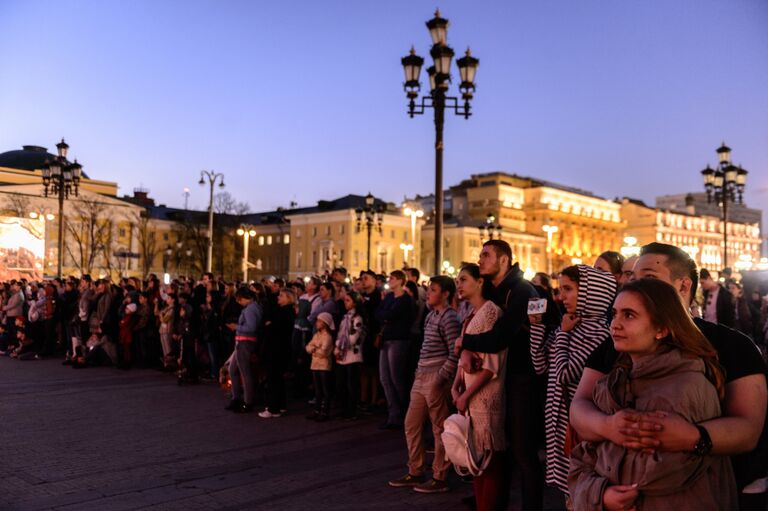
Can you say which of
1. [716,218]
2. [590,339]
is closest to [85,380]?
[590,339]

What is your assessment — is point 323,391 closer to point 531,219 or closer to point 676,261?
point 676,261

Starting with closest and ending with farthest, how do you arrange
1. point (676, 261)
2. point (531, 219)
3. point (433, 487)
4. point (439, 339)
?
point (676, 261)
point (433, 487)
point (439, 339)
point (531, 219)

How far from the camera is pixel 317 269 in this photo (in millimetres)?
91438

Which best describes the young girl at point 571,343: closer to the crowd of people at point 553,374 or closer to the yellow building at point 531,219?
the crowd of people at point 553,374

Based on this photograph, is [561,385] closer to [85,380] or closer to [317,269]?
[85,380]

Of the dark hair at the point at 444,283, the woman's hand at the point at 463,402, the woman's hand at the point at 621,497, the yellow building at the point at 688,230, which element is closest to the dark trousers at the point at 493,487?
the woman's hand at the point at 463,402

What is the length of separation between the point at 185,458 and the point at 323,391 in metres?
3.30

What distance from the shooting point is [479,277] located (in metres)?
6.33

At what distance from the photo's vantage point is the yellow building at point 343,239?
87688mm

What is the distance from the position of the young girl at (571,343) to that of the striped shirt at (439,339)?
2540 millimetres

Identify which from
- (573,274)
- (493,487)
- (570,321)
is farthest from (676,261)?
(493,487)

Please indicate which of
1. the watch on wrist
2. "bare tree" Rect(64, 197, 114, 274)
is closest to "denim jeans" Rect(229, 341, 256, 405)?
the watch on wrist

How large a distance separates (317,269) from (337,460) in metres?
83.3

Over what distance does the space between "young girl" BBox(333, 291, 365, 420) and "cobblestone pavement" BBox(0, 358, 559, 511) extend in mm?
474
